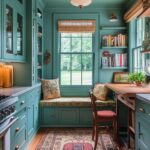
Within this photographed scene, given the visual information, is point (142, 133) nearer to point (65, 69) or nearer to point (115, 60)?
point (115, 60)

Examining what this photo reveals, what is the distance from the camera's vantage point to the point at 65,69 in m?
5.71

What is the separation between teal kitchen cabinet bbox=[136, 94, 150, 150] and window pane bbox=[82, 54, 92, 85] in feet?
9.59

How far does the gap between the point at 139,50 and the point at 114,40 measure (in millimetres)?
702

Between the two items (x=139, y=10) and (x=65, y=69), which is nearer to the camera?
(x=139, y=10)

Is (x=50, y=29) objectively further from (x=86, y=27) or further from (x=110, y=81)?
(x=110, y=81)

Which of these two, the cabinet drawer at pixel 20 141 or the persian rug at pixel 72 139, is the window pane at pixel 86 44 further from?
the cabinet drawer at pixel 20 141

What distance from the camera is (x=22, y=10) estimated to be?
3.97 m

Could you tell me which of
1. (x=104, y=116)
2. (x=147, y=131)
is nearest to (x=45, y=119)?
(x=104, y=116)

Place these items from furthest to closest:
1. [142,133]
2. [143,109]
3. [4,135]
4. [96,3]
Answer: [96,3] → [142,133] → [143,109] → [4,135]

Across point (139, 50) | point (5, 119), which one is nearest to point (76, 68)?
point (139, 50)

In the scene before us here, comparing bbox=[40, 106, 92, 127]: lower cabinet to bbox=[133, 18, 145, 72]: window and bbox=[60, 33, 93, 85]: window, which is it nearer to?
bbox=[60, 33, 93, 85]: window

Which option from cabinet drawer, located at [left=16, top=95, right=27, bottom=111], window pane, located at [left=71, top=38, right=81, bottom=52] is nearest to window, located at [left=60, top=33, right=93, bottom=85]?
window pane, located at [left=71, top=38, right=81, bottom=52]

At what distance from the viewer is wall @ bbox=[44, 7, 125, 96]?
5570mm

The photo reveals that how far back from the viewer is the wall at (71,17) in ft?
18.3
